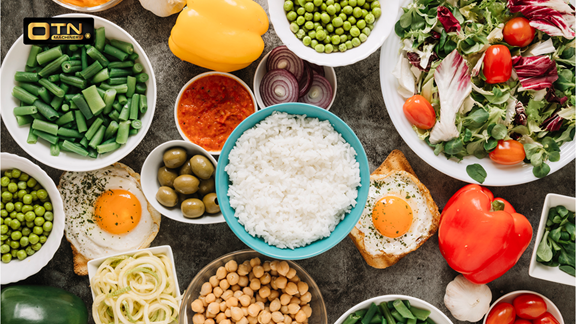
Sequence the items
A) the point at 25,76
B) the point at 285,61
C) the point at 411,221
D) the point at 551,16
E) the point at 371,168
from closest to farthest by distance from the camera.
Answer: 1. the point at 551,16
2. the point at 25,76
3. the point at 285,61
4. the point at 411,221
5. the point at 371,168

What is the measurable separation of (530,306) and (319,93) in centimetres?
221

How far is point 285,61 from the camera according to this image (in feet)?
8.05

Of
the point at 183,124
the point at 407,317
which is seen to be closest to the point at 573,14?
the point at 407,317

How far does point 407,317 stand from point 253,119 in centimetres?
173

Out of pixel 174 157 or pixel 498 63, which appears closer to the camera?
pixel 498 63

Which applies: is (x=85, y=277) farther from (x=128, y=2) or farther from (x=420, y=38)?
(x=420, y=38)

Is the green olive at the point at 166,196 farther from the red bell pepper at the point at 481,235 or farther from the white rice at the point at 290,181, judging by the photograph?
the red bell pepper at the point at 481,235

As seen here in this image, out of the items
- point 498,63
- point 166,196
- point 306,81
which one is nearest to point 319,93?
point 306,81

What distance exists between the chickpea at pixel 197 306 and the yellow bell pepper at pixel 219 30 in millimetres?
1650

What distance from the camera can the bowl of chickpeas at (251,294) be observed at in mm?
2350

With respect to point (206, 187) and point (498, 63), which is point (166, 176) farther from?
point (498, 63)

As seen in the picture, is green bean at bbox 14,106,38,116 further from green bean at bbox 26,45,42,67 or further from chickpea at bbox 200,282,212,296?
chickpea at bbox 200,282,212,296

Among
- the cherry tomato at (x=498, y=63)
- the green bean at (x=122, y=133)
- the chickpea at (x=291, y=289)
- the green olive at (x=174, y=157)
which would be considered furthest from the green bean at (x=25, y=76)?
the cherry tomato at (x=498, y=63)

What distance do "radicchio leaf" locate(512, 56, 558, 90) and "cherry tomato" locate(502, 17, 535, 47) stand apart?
0.10 m
